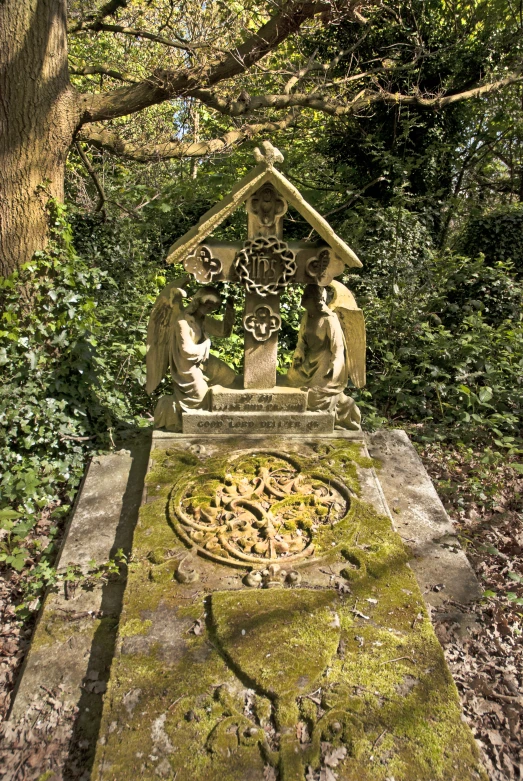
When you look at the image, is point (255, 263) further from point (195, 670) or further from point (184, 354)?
point (195, 670)

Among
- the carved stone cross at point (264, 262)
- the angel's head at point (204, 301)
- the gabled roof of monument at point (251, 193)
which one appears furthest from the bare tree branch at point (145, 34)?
the angel's head at point (204, 301)

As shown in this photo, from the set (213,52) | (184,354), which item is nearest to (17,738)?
(184,354)

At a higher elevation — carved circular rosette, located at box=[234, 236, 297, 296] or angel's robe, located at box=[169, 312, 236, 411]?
carved circular rosette, located at box=[234, 236, 297, 296]

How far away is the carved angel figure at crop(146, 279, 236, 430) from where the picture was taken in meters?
4.41

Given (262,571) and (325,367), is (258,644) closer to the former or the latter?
(262,571)

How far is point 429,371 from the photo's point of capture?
6.88 meters

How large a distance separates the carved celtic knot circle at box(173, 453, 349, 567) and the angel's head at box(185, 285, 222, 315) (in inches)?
48.3

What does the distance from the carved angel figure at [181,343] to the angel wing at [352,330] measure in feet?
2.91

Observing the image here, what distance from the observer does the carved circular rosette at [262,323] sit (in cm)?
452

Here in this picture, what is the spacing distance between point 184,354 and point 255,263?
0.90 m

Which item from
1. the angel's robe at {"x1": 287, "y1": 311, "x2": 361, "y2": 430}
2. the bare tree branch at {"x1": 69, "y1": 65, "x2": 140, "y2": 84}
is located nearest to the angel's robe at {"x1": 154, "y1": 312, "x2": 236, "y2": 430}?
the angel's robe at {"x1": 287, "y1": 311, "x2": 361, "y2": 430}

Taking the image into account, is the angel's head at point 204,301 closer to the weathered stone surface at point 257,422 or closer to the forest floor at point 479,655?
the weathered stone surface at point 257,422

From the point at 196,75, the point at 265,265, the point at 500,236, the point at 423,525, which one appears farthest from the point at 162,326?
the point at 500,236

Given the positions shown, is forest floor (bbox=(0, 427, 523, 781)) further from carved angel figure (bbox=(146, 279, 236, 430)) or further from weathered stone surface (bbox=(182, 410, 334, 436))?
carved angel figure (bbox=(146, 279, 236, 430))
